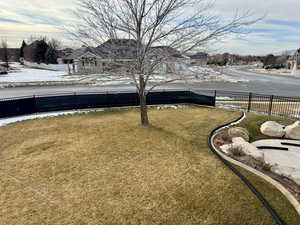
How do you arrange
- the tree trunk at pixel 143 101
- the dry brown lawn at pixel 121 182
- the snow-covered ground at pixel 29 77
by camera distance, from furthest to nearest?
1. the snow-covered ground at pixel 29 77
2. the tree trunk at pixel 143 101
3. the dry brown lawn at pixel 121 182

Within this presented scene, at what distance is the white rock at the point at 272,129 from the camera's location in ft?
26.4

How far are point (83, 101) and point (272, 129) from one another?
996cm

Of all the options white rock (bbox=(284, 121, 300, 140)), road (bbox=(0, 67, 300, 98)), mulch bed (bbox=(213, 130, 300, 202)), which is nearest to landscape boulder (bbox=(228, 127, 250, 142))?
mulch bed (bbox=(213, 130, 300, 202))

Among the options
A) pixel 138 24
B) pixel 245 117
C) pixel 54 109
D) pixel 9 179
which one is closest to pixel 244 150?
pixel 245 117

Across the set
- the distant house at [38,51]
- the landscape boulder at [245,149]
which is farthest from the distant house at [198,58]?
the distant house at [38,51]

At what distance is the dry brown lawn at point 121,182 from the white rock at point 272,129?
9.36ft

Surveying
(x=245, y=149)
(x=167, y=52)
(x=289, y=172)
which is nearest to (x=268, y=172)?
(x=289, y=172)

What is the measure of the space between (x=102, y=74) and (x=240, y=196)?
6.66m

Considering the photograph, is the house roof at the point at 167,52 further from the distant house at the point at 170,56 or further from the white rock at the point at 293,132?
the white rock at the point at 293,132

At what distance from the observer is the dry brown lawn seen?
11.4ft

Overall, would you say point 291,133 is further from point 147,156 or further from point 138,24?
point 138,24

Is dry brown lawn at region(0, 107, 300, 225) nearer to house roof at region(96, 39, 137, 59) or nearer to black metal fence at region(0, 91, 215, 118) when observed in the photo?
black metal fence at region(0, 91, 215, 118)

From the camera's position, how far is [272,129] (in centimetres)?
812

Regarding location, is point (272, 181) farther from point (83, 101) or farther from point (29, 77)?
point (29, 77)
